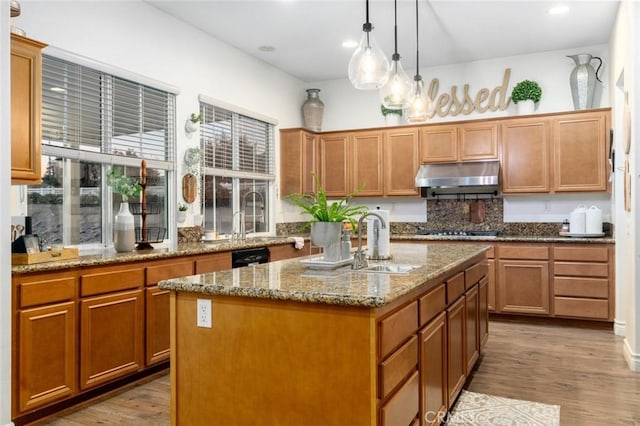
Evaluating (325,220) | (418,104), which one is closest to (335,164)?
(418,104)

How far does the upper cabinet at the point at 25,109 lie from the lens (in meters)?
2.88

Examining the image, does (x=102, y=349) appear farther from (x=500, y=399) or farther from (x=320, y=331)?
(x=500, y=399)

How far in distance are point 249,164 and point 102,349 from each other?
3.09 metres

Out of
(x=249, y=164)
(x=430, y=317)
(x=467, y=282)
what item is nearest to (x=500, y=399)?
(x=467, y=282)

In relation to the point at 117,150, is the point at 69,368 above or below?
below

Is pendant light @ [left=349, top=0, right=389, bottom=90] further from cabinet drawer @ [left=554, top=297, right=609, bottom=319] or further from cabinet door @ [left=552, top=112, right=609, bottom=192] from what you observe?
cabinet drawer @ [left=554, top=297, right=609, bottom=319]

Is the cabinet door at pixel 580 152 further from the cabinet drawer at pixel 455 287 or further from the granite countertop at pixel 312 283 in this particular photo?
the granite countertop at pixel 312 283

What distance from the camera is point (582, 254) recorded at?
4.98 meters

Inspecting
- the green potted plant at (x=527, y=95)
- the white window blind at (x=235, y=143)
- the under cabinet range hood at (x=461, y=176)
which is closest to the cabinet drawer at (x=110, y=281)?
the white window blind at (x=235, y=143)

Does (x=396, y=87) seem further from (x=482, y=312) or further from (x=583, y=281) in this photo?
(x=583, y=281)

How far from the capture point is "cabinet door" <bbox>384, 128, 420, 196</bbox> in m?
6.11

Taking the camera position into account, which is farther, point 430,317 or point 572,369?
point 572,369

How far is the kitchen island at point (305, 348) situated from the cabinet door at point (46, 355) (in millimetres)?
1134

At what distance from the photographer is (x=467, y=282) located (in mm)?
3270
